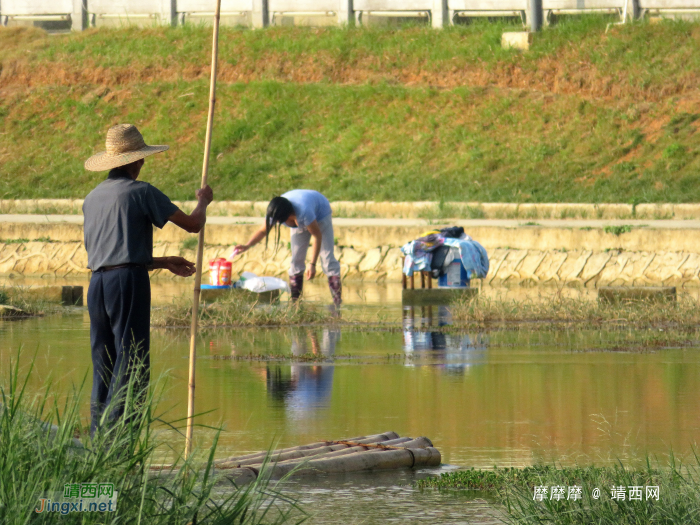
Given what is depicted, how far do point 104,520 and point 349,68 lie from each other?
37.6 m

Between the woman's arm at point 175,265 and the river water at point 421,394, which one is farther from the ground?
the woman's arm at point 175,265

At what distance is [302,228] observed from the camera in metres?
16.6

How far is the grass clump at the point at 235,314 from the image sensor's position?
15.4 meters

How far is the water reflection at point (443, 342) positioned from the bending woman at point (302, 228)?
1.29m

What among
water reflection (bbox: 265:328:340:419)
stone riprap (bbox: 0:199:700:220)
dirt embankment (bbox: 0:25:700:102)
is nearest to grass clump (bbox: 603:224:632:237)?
stone riprap (bbox: 0:199:700:220)

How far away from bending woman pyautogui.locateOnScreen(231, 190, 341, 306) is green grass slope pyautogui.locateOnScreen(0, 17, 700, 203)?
1375 centimetres

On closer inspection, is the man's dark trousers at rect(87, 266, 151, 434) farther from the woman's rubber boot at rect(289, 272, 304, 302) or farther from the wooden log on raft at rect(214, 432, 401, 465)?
the woman's rubber boot at rect(289, 272, 304, 302)

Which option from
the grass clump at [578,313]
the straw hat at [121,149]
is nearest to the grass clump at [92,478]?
the straw hat at [121,149]

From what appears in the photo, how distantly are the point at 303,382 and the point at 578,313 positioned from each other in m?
5.37

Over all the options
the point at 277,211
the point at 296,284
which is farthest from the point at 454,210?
the point at 277,211

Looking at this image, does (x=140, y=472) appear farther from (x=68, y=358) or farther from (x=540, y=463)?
(x=68, y=358)

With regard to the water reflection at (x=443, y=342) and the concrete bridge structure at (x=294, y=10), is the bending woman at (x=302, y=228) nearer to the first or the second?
the water reflection at (x=443, y=342)

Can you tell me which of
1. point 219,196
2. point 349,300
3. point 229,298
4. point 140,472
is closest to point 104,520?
point 140,472

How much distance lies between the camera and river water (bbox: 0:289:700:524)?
→ 734 cm
